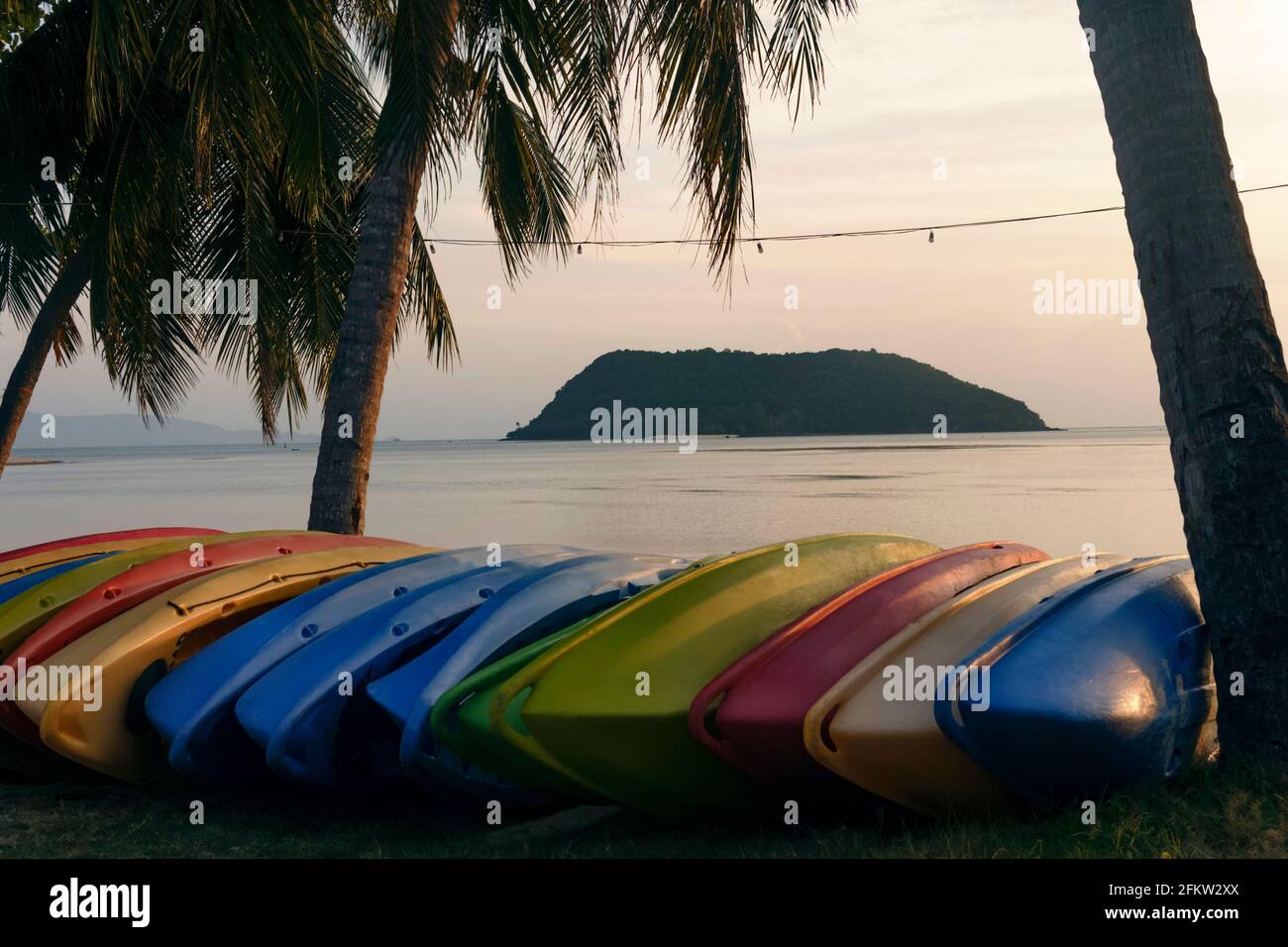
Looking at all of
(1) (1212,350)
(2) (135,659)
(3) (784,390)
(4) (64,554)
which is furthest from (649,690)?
(3) (784,390)

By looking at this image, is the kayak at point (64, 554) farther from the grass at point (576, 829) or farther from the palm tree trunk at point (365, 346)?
the grass at point (576, 829)

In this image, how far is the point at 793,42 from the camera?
634 cm

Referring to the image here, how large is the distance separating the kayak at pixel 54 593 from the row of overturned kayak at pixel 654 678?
33mm

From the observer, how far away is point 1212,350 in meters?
3.71

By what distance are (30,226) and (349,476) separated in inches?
224

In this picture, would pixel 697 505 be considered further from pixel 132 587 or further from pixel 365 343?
pixel 132 587

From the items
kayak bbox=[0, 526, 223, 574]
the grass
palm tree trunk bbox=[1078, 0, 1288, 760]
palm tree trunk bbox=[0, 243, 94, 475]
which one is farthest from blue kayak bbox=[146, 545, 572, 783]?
palm tree trunk bbox=[0, 243, 94, 475]

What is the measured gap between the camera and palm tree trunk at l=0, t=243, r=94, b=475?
10.4m

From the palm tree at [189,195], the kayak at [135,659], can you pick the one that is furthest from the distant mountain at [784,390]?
the kayak at [135,659]

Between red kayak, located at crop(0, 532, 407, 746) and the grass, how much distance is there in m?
0.55

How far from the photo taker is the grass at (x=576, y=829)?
324 centimetres

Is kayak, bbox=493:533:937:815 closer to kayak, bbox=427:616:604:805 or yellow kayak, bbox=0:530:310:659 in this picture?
kayak, bbox=427:616:604:805

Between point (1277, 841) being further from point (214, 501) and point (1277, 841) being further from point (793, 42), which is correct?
point (214, 501)

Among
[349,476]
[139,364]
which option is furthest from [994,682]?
[139,364]
